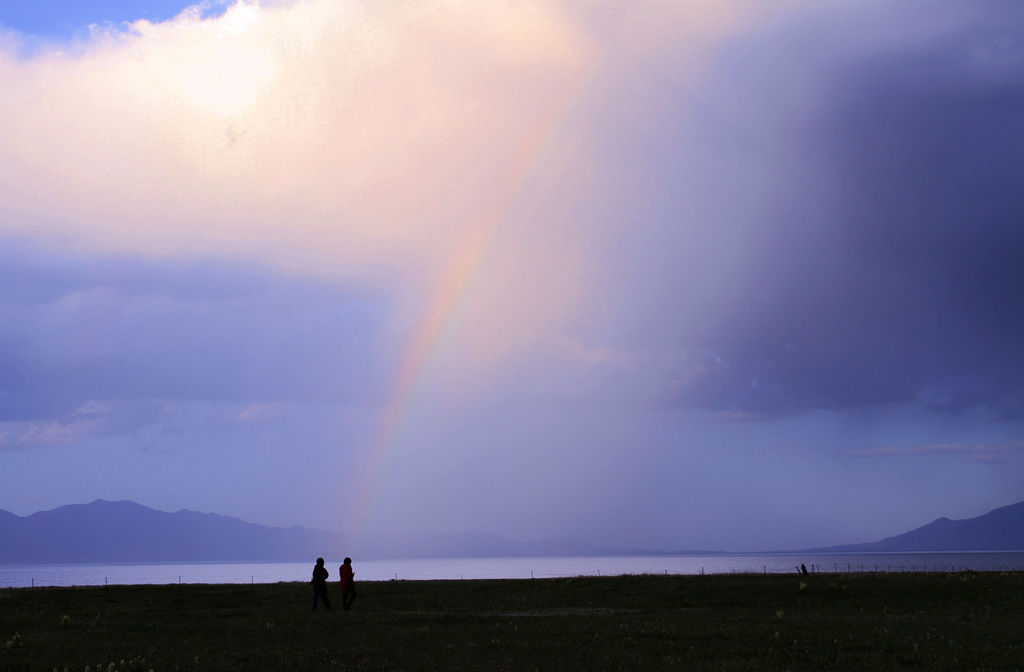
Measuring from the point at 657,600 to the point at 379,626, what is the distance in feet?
65.6

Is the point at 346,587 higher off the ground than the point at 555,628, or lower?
higher

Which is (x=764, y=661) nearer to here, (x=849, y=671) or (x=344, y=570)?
(x=849, y=671)

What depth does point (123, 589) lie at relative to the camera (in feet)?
200

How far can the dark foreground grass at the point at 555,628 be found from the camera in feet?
79.9

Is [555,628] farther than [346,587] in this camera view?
No

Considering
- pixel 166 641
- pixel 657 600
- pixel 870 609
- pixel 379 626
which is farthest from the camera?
pixel 657 600

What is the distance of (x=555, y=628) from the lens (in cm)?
3244

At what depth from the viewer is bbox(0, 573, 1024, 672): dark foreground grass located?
24359mm

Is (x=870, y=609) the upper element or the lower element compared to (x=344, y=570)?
lower

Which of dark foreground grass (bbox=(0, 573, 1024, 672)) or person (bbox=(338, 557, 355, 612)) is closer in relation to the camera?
dark foreground grass (bbox=(0, 573, 1024, 672))

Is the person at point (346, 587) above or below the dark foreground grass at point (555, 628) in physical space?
above

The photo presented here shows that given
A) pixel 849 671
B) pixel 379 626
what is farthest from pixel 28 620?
pixel 849 671

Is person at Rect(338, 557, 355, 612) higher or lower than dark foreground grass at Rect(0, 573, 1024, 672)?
higher

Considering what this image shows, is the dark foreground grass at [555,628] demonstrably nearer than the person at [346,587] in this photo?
Yes
